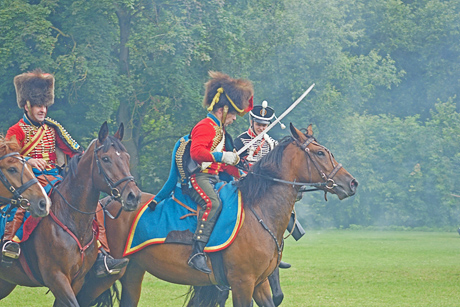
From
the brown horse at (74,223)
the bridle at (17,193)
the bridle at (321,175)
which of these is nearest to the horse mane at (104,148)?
the brown horse at (74,223)

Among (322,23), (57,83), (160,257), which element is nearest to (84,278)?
(160,257)

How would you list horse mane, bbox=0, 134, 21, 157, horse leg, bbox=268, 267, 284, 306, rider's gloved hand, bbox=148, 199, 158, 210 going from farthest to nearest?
horse leg, bbox=268, 267, 284, 306
rider's gloved hand, bbox=148, 199, 158, 210
horse mane, bbox=0, 134, 21, 157

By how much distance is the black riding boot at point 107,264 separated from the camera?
28.7 ft

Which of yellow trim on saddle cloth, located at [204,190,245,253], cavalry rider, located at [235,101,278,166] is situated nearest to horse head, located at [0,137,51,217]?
yellow trim on saddle cloth, located at [204,190,245,253]

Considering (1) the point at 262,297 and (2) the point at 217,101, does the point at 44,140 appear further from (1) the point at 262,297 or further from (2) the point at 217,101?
(1) the point at 262,297

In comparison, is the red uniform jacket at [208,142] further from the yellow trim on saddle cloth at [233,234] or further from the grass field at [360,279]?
the grass field at [360,279]

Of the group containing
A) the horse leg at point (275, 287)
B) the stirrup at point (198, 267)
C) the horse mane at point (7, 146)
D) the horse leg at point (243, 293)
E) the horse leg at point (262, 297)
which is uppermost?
the horse mane at point (7, 146)

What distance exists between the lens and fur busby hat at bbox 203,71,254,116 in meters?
9.27

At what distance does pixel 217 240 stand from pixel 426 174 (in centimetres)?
3308

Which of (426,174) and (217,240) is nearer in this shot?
(217,240)

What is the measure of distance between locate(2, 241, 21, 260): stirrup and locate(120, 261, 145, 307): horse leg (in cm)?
172

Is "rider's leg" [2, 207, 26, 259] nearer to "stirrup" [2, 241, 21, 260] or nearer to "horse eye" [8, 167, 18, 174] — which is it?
"stirrup" [2, 241, 21, 260]

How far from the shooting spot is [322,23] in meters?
37.7

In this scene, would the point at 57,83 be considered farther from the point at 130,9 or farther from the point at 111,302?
the point at 111,302
